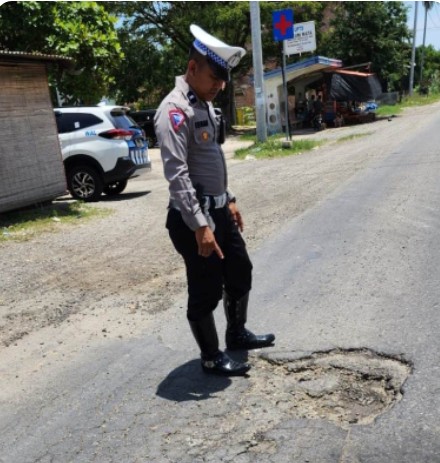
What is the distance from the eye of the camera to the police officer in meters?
3.02

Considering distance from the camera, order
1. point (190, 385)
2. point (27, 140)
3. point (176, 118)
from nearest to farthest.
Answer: point (176, 118) < point (190, 385) < point (27, 140)

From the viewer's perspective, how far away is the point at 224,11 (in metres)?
27.7

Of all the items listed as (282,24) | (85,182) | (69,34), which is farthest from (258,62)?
(85,182)

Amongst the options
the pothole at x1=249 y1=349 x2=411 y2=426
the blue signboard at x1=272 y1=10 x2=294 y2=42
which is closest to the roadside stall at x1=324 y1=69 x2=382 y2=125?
the blue signboard at x1=272 y1=10 x2=294 y2=42

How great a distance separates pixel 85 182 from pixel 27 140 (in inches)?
81.2

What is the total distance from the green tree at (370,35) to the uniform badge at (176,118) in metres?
34.8

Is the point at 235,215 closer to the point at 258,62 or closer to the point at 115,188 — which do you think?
the point at 115,188

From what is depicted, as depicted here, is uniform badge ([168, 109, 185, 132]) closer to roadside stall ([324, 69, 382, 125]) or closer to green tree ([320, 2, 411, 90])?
roadside stall ([324, 69, 382, 125])

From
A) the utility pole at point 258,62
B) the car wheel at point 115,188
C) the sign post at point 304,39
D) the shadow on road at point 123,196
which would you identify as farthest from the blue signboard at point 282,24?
the car wheel at point 115,188

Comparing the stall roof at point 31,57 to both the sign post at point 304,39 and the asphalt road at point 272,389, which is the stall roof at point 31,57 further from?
the sign post at point 304,39

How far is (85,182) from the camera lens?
10.8 meters

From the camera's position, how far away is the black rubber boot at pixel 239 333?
3711mm

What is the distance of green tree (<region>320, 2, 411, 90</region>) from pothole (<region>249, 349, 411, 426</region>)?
34.5 meters

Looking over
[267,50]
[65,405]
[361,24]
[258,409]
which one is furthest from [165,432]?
→ [361,24]
